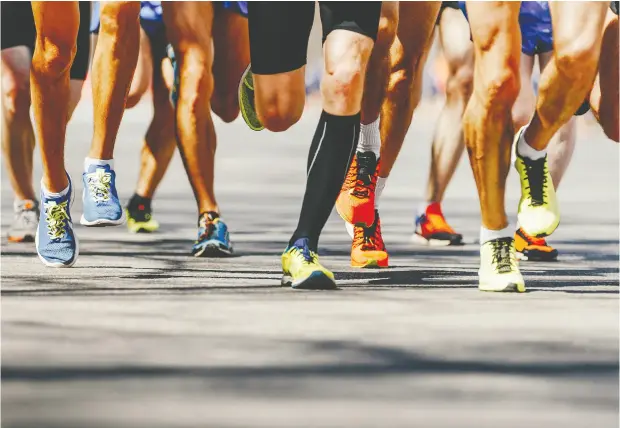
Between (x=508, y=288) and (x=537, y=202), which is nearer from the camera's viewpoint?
(x=508, y=288)

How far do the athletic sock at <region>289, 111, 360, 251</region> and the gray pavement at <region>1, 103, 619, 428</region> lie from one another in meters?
0.26

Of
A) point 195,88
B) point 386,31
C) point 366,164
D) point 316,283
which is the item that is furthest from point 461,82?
point 316,283

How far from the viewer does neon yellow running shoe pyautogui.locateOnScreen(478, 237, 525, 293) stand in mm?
5875

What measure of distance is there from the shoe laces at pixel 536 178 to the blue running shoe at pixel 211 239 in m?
1.64

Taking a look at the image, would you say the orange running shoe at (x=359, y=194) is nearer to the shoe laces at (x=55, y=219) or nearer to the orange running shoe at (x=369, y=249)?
the orange running shoe at (x=369, y=249)

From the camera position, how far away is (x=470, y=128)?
5922 mm

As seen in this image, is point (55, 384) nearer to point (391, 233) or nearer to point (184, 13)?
point (184, 13)

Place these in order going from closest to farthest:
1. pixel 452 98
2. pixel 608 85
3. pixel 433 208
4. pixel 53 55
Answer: pixel 53 55 < pixel 608 85 < pixel 452 98 < pixel 433 208

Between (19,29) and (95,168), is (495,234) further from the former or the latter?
(19,29)


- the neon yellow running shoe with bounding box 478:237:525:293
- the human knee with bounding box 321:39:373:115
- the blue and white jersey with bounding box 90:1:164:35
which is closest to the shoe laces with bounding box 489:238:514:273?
the neon yellow running shoe with bounding box 478:237:525:293

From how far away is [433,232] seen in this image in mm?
8430

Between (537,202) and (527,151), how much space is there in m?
0.21

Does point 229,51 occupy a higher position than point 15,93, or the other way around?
point 229,51

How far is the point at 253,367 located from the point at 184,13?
11.4 feet
